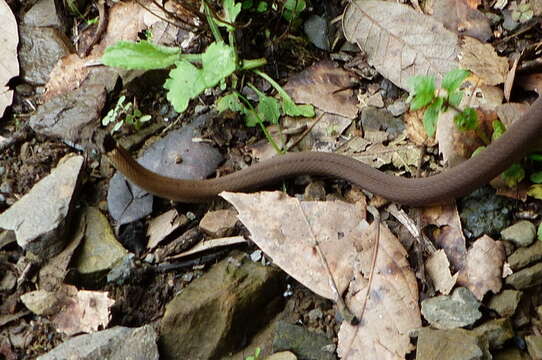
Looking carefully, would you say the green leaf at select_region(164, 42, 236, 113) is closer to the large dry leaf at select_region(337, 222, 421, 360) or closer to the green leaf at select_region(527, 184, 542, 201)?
the large dry leaf at select_region(337, 222, 421, 360)

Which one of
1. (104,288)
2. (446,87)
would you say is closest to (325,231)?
(446,87)

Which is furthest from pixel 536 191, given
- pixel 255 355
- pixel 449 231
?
pixel 255 355

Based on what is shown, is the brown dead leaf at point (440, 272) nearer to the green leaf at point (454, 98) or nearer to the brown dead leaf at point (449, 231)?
the brown dead leaf at point (449, 231)

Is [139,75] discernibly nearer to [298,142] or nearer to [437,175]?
[298,142]

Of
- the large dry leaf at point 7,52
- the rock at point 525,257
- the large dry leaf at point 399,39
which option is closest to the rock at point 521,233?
the rock at point 525,257

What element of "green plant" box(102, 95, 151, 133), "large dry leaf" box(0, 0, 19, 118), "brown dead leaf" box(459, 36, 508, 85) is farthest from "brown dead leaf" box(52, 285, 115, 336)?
"brown dead leaf" box(459, 36, 508, 85)
